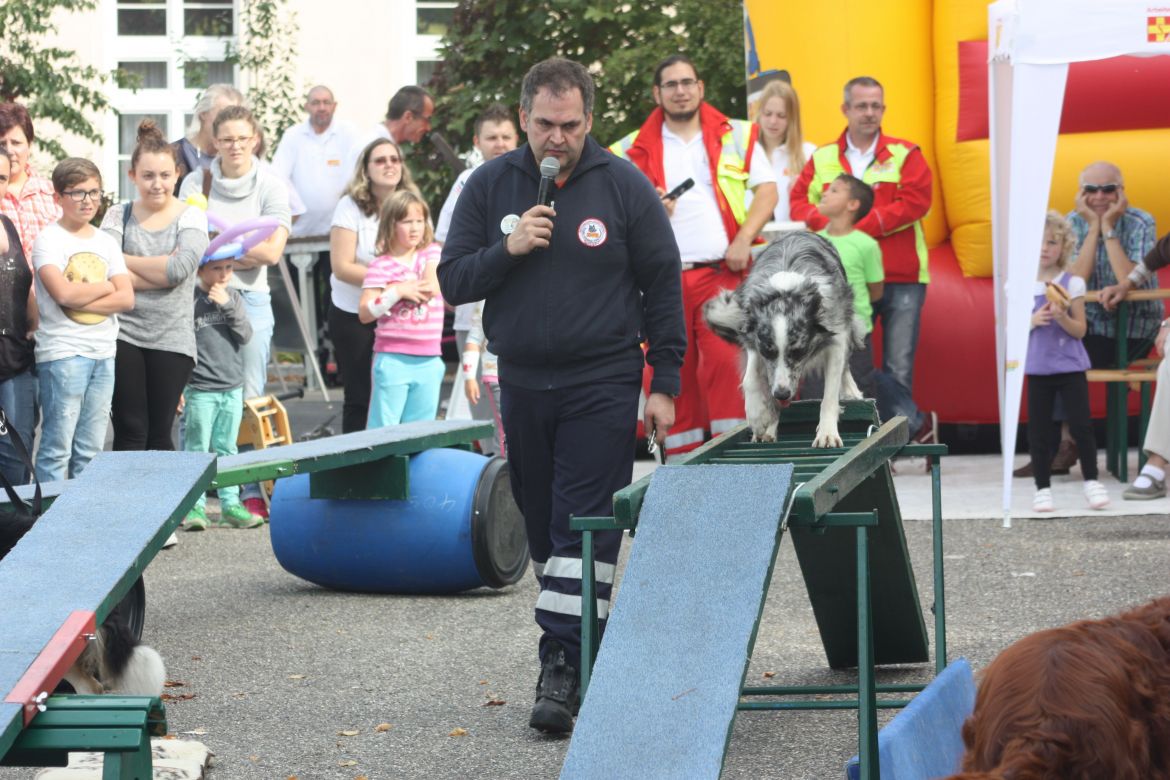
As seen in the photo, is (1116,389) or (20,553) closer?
(20,553)

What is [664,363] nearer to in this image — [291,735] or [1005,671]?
[291,735]

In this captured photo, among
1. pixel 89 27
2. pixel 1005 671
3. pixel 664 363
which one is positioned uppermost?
pixel 89 27

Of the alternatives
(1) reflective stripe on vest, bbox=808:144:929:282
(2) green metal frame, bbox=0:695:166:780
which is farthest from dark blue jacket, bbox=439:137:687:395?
(1) reflective stripe on vest, bbox=808:144:929:282

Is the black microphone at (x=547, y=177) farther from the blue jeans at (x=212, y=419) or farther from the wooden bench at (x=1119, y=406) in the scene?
the wooden bench at (x=1119, y=406)

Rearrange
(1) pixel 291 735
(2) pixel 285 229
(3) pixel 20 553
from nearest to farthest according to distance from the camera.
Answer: (3) pixel 20 553
(1) pixel 291 735
(2) pixel 285 229

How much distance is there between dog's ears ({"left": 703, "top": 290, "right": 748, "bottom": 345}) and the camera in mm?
6137

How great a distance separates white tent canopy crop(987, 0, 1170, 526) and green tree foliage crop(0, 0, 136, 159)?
468 inches

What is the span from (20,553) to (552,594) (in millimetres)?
1655

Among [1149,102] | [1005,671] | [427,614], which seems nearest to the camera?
[1005,671]

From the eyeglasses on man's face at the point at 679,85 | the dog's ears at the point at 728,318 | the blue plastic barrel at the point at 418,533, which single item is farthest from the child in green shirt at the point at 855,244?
the dog's ears at the point at 728,318

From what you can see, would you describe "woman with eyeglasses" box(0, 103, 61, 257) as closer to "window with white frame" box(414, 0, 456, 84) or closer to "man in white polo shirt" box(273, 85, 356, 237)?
"man in white polo shirt" box(273, 85, 356, 237)

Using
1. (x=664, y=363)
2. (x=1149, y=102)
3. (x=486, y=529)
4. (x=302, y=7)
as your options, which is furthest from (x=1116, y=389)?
(x=302, y=7)

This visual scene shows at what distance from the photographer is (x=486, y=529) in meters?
7.31

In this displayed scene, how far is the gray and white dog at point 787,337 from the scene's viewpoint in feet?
19.3
